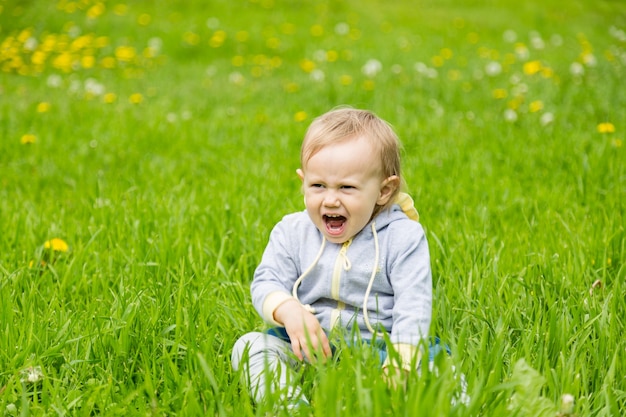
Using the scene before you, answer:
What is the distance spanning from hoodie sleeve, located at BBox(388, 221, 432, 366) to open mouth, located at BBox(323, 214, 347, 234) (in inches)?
5.8

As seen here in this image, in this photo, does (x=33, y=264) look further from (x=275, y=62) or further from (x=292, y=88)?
(x=275, y=62)

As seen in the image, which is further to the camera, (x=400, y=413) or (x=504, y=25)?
(x=504, y=25)

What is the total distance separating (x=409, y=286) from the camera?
1896mm

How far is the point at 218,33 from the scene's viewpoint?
9414 mm

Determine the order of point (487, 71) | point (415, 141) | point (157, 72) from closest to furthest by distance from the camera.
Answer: point (415, 141) → point (487, 71) → point (157, 72)

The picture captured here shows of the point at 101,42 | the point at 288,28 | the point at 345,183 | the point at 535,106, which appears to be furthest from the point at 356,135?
the point at 288,28

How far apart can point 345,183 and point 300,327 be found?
405mm

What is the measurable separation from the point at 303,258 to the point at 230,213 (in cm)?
101

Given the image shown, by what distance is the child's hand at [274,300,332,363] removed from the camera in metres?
1.83

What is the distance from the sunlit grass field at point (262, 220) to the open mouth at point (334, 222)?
1.30 ft

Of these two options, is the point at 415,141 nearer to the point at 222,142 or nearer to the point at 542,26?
the point at 222,142

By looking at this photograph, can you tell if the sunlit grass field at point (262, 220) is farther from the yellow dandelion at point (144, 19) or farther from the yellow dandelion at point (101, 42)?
the yellow dandelion at point (144, 19)

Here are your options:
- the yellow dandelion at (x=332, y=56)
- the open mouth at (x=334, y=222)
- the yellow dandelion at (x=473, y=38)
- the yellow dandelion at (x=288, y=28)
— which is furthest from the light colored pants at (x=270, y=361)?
the yellow dandelion at (x=288, y=28)

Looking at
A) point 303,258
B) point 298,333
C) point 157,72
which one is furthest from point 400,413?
point 157,72
